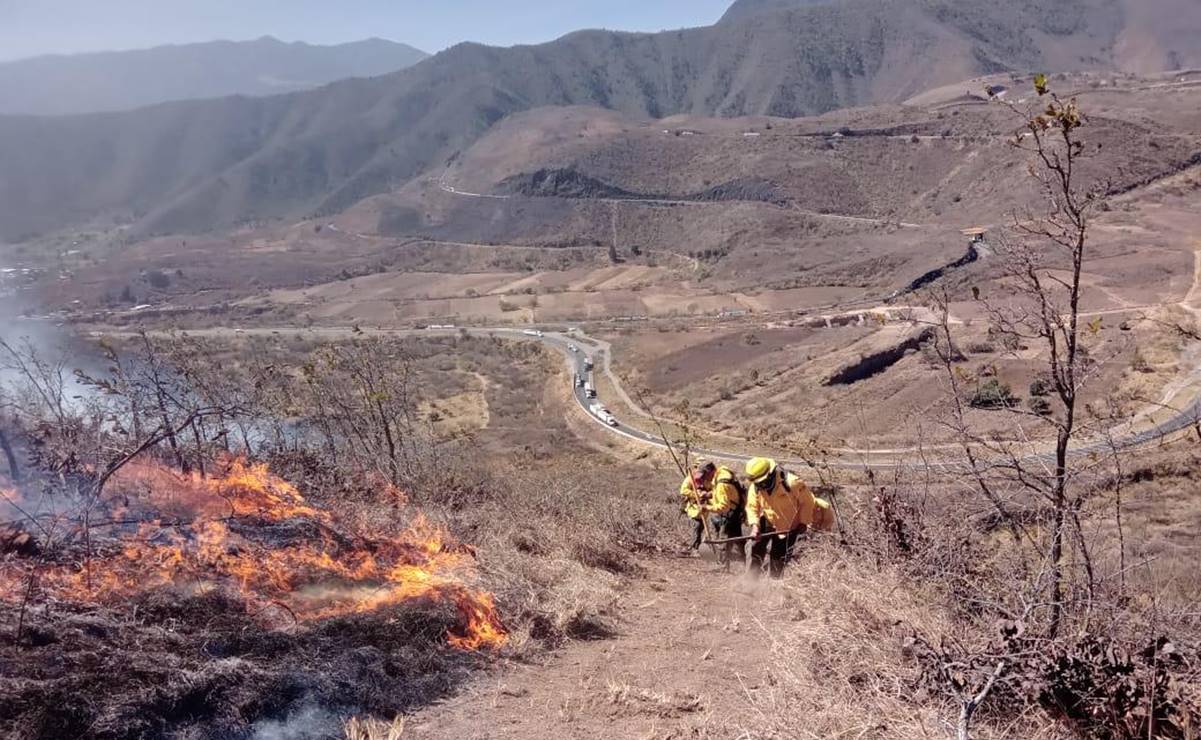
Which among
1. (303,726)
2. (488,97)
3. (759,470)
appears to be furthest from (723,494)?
(488,97)

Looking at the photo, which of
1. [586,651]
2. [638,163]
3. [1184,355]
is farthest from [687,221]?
[586,651]

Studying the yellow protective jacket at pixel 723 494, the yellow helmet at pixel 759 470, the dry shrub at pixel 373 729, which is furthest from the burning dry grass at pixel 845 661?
the dry shrub at pixel 373 729

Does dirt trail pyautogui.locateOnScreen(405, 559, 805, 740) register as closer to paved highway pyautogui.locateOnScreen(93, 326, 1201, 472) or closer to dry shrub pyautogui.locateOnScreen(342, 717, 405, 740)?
dry shrub pyautogui.locateOnScreen(342, 717, 405, 740)

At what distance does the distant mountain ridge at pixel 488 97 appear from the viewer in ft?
345

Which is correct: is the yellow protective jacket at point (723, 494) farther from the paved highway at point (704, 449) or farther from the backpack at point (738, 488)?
the paved highway at point (704, 449)

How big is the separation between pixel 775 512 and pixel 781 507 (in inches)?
3.3

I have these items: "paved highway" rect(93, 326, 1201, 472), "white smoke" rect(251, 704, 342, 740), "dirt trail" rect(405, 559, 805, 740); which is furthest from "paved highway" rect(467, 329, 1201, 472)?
"white smoke" rect(251, 704, 342, 740)

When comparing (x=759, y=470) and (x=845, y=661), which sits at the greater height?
(x=759, y=470)

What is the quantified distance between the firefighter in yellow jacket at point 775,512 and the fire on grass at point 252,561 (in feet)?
8.65

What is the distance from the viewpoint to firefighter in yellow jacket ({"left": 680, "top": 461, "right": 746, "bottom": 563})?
7949mm

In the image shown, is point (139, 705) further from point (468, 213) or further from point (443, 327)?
point (468, 213)

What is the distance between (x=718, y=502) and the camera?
7.96 meters

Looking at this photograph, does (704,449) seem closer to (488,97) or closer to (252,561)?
(252,561)

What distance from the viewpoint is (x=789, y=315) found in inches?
1752
